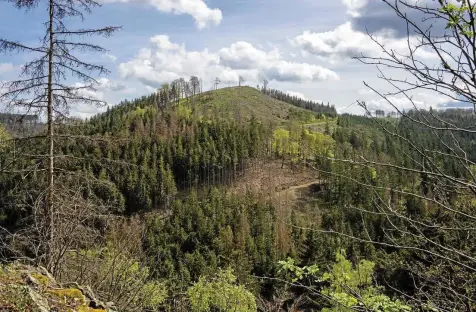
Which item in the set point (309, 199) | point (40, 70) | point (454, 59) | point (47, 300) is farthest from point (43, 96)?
point (309, 199)

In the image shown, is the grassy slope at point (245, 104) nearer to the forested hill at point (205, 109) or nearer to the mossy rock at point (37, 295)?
the forested hill at point (205, 109)

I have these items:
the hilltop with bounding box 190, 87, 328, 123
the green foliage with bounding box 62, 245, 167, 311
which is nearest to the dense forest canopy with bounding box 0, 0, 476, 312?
the green foliage with bounding box 62, 245, 167, 311

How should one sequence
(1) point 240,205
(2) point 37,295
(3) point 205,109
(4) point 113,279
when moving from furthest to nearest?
1. (3) point 205,109
2. (1) point 240,205
3. (4) point 113,279
4. (2) point 37,295

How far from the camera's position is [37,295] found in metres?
4.76

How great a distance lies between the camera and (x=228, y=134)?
8875cm

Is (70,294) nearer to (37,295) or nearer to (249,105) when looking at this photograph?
(37,295)

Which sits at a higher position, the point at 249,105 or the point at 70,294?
the point at 249,105

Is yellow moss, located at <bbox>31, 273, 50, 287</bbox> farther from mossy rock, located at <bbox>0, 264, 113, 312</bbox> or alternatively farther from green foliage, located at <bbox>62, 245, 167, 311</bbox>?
green foliage, located at <bbox>62, 245, 167, 311</bbox>

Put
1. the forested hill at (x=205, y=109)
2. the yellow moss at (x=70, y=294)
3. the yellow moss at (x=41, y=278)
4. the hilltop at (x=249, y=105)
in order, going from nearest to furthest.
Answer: the yellow moss at (x=70, y=294) → the yellow moss at (x=41, y=278) → the forested hill at (x=205, y=109) → the hilltop at (x=249, y=105)

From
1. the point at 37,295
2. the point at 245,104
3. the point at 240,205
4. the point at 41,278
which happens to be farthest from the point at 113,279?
the point at 245,104

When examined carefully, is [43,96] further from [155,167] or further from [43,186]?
[155,167]

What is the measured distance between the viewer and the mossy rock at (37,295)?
4.42 metres

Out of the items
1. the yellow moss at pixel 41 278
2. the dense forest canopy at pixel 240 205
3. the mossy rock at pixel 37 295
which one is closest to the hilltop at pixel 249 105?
the dense forest canopy at pixel 240 205

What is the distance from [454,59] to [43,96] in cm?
830
